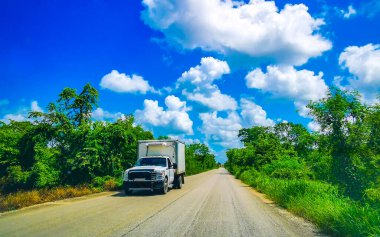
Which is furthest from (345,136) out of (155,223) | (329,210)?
A: (155,223)

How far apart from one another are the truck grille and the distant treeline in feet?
14.7

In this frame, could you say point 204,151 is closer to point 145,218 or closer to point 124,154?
point 124,154

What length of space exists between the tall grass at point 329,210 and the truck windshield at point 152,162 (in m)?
9.02

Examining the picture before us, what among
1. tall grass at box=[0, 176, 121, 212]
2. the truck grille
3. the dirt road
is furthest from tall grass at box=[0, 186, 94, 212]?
the truck grille

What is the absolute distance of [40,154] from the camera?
84.1ft

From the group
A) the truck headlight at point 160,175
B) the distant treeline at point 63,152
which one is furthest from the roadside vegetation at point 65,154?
the truck headlight at point 160,175

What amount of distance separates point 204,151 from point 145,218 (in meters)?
130

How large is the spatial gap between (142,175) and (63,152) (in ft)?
26.9

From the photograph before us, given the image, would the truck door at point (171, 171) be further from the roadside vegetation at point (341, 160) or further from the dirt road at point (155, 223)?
the dirt road at point (155, 223)

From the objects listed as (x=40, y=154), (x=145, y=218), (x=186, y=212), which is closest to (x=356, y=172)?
(x=186, y=212)

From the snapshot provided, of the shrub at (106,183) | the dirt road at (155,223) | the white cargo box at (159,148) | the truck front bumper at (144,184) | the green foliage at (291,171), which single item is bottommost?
the dirt road at (155,223)

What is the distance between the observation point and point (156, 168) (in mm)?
21188

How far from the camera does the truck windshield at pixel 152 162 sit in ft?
76.4

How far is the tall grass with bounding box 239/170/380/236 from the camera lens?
8.04 meters
